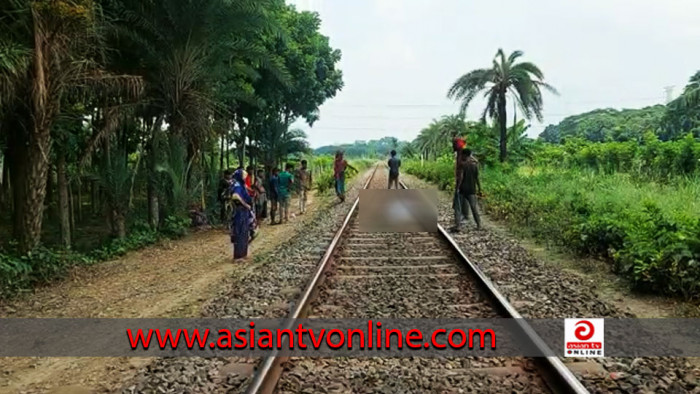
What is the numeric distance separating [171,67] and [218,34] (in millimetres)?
1493

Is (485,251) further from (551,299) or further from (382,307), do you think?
(382,307)

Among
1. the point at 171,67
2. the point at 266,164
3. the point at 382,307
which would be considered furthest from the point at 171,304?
the point at 266,164

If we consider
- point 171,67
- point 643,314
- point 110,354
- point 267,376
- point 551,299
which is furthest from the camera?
point 171,67

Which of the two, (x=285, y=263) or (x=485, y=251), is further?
(x=485, y=251)

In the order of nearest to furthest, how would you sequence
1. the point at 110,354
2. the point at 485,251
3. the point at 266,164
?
the point at 110,354
the point at 485,251
the point at 266,164

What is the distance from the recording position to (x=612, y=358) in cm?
423

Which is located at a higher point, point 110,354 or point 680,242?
point 680,242

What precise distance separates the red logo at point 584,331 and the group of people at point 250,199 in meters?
5.75

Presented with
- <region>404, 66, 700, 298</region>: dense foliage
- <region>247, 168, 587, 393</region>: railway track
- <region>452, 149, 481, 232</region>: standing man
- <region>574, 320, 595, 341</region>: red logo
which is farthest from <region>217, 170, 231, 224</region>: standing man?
<region>574, 320, 595, 341</region>: red logo

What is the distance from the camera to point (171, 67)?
1334 cm

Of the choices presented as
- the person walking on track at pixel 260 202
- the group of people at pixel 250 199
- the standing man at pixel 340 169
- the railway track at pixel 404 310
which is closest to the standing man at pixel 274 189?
the group of people at pixel 250 199

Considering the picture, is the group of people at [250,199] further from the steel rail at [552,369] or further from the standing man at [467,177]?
the steel rail at [552,369]

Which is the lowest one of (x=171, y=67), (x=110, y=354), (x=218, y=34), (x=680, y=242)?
(x=110, y=354)

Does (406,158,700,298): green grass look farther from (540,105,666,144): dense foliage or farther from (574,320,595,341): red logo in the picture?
(540,105,666,144): dense foliage
